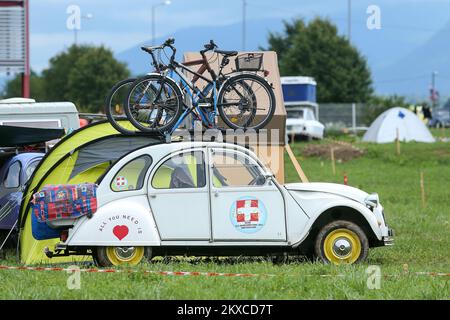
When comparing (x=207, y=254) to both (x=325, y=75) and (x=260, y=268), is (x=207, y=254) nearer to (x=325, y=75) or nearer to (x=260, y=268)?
(x=260, y=268)

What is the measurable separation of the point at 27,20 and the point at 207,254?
823 inches

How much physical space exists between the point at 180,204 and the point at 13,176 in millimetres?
5540

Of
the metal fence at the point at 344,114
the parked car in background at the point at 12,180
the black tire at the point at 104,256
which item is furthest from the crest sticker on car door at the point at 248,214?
the metal fence at the point at 344,114

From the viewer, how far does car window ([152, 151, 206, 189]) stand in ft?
40.4

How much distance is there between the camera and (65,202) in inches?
478

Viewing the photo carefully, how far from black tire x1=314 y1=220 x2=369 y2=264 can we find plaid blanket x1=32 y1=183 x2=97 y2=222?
277 centimetres

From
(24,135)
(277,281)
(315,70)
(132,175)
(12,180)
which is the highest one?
(315,70)

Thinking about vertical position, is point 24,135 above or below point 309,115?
below

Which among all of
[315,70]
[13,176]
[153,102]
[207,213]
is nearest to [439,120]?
[315,70]

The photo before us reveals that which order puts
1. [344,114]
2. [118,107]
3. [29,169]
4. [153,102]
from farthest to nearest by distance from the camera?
[344,114], [29,169], [118,107], [153,102]

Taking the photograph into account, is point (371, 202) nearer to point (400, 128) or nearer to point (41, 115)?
point (41, 115)

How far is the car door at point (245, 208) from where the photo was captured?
39.9 ft

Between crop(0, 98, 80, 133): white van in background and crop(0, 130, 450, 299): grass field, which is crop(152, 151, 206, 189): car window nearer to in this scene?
crop(0, 130, 450, 299): grass field

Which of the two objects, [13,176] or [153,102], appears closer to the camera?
[153,102]
